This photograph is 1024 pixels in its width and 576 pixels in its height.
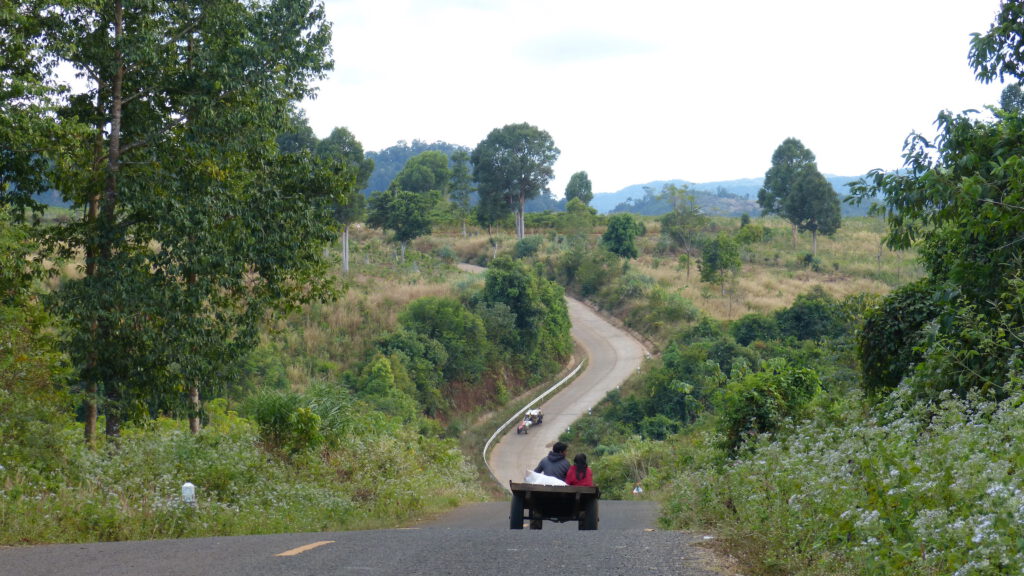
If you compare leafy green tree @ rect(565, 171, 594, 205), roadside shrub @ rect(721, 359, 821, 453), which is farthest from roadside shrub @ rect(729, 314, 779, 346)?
leafy green tree @ rect(565, 171, 594, 205)

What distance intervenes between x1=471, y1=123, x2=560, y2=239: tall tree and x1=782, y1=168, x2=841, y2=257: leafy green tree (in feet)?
77.1

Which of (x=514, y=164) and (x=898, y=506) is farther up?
(x=514, y=164)

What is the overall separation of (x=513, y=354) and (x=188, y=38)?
1506 inches

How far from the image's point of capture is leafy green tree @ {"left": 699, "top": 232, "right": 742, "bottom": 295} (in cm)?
6512

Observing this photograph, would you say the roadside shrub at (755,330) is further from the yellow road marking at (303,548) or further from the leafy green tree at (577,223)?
the yellow road marking at (303,548)

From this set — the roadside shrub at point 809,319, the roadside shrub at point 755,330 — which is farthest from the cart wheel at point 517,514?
the roadside shrub at point 809,319

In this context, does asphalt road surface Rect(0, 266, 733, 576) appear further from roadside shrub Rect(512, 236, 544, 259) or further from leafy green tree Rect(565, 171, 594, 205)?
leafy green tree Rect(565, 171, 594, 205)

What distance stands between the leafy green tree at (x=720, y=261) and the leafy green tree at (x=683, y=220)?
12905 mm

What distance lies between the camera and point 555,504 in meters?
12.3

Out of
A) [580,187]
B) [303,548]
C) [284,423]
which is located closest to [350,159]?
[284,423]

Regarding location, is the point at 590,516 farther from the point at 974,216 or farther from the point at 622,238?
the point at 622,238

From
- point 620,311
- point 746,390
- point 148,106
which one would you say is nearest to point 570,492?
point 746,390

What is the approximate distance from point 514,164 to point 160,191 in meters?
70.0

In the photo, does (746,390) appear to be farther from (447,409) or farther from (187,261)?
(447,409)
